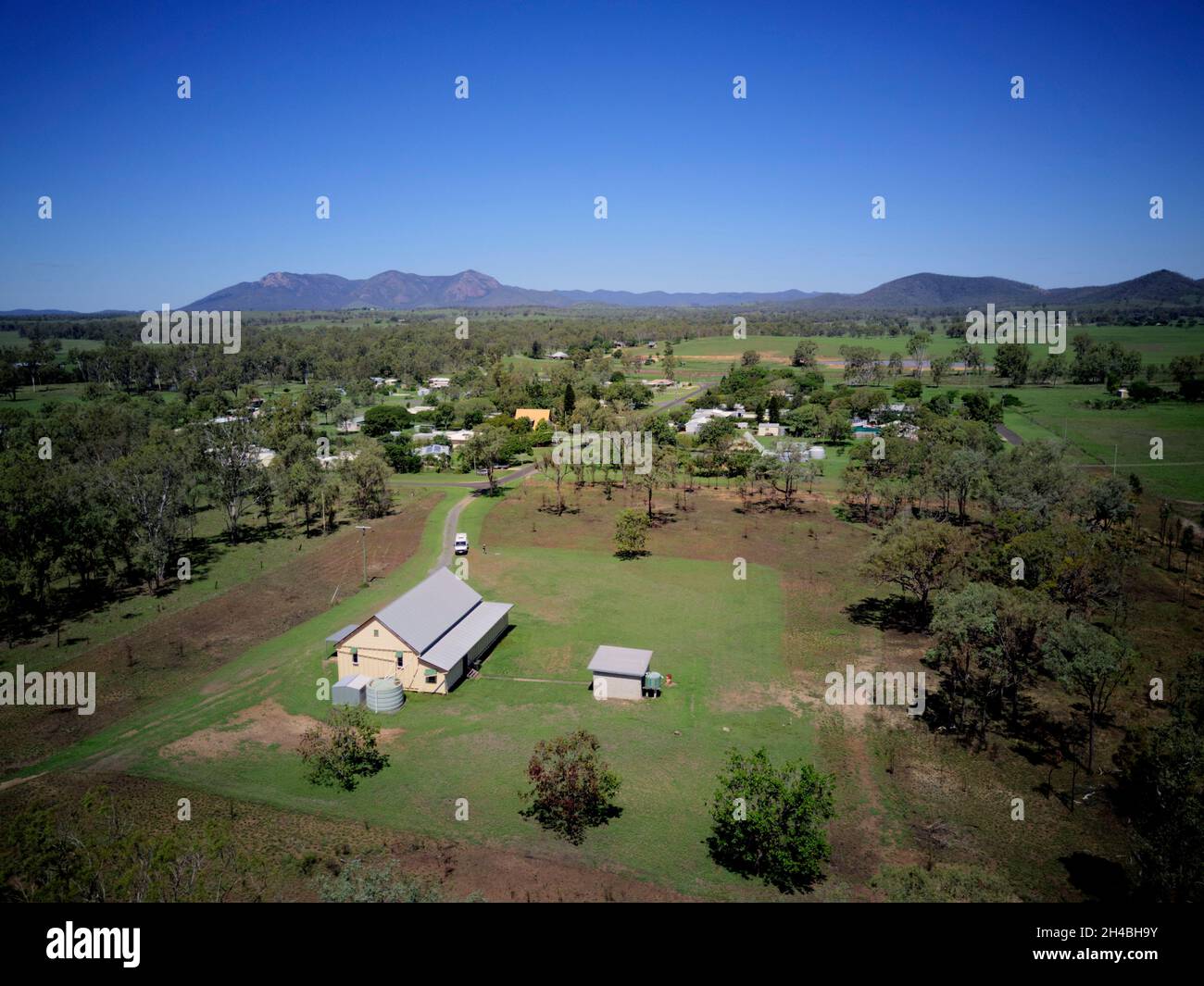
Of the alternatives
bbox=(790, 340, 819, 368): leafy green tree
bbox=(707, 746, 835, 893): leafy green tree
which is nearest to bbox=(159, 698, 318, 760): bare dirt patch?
bbox=(707, 746, 835, 893): leafy green tree

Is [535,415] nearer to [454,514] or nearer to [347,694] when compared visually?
[454,514]

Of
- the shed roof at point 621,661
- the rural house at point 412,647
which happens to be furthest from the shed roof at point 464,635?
the shed roof at point 621,661

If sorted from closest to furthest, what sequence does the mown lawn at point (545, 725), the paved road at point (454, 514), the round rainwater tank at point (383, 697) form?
1. the mown lawn at point (545, 725)
2. the round rainwater tank at point (383, 697)
3. the paved road at point (454, 514)

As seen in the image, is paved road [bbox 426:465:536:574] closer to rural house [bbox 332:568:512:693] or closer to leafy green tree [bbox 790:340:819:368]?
rural house [bbox 332:568:512:693]

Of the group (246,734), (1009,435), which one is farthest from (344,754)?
(1009,435)

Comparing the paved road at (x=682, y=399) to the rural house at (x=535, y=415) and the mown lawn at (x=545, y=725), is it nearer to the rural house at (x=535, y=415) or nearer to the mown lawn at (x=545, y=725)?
the rural house at (x=535, y=415)
